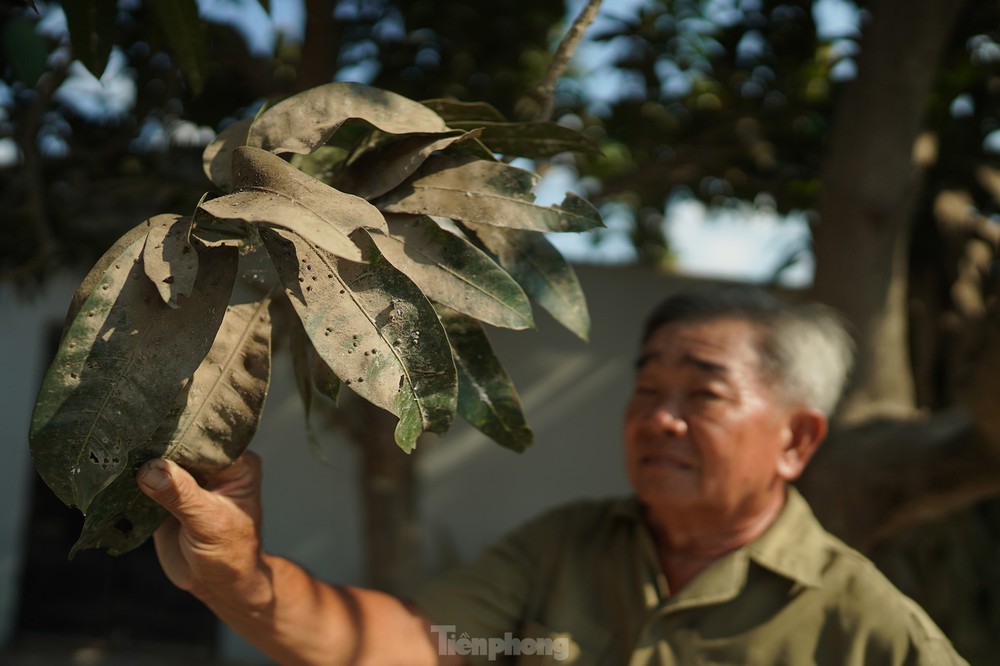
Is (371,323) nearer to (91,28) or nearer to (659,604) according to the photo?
(91,28)

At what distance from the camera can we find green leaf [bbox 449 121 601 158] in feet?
4.24

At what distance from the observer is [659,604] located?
1777 millimetres

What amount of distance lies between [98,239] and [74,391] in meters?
1.93

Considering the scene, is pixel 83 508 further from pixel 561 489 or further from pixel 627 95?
pixel 561 489

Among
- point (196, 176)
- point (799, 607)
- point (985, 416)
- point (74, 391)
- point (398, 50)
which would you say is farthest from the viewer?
point (398, 50)

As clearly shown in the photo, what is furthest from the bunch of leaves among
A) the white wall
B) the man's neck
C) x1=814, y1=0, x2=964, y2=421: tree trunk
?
the white wall

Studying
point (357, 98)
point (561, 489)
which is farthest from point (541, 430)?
point (357, 98)

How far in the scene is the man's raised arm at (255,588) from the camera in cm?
123

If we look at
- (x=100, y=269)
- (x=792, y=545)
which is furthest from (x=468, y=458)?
(x=100, y=269)

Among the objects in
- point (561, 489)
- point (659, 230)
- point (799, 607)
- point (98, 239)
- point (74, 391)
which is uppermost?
point (74, 391)

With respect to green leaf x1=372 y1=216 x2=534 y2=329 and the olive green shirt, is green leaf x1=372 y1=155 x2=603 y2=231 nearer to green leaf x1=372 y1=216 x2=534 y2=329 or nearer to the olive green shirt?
green leaf x1=372 y1=216 x2=534 y2=329

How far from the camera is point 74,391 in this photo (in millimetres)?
948

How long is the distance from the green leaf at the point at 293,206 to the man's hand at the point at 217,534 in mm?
378

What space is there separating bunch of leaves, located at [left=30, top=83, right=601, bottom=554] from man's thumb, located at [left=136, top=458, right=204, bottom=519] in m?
0.02
